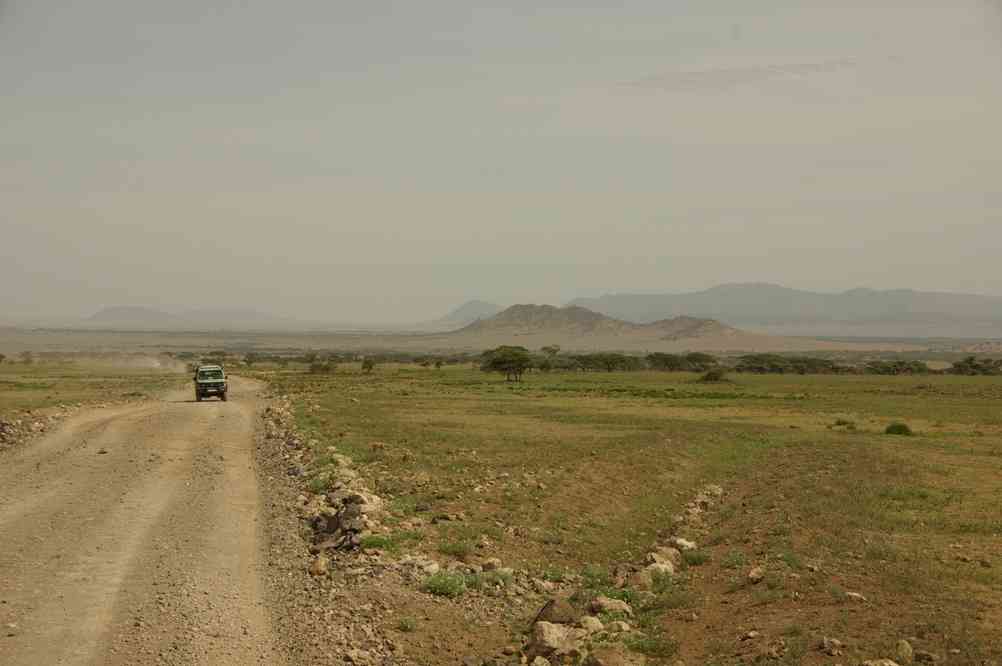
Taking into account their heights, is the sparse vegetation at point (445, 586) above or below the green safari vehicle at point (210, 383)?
below

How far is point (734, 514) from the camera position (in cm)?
2052

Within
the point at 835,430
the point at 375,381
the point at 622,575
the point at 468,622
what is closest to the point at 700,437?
the point at 835,430

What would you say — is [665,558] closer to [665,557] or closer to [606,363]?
[665,557]

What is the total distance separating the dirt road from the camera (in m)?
10.7

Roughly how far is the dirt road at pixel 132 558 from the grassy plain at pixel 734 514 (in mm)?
2340

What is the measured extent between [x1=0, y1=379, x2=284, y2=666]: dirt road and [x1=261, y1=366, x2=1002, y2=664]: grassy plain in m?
2.34

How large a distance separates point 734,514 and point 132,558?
12507 millimetres

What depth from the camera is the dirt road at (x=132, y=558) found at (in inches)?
420

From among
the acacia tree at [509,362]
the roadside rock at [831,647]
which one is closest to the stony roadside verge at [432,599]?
the roadside rock at [831,647]

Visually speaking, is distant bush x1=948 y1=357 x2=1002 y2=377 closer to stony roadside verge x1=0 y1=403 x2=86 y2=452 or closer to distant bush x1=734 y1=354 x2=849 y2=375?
distant bush x1=734 y1=354 x2=849 y2=375

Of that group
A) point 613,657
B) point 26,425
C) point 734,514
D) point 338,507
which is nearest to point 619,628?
point 613,657

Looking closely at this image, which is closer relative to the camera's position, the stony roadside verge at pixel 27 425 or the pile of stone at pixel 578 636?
the pile of stone at pixel 578 636

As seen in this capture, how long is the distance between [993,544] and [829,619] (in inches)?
261

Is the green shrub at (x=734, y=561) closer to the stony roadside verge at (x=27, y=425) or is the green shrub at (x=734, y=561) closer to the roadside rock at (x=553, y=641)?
the roadside rock at (x=553, y=641)
